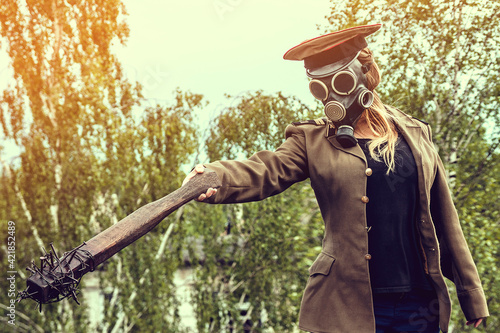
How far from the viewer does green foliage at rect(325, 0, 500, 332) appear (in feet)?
17.5

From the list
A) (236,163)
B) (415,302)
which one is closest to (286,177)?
(236,163)

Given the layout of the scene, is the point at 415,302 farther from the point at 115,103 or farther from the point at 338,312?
the point at 115,103

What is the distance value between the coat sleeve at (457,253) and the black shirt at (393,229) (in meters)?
0.20

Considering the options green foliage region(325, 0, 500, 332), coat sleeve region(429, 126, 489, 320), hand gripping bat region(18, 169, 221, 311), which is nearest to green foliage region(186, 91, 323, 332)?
green foliage region(325, 0, 500, 332)

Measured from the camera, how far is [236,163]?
227 centimetres

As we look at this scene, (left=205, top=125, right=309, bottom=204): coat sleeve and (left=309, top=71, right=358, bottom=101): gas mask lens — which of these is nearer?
(left=205, top=125, right=309, bottom=204): coat sleeve

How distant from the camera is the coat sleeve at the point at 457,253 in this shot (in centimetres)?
248

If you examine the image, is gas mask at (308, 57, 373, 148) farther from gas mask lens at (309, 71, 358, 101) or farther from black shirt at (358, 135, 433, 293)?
black shirt at (358, 135, 433, 293)

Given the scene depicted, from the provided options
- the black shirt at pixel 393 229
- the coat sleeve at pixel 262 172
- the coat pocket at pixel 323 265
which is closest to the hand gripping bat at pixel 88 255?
the coat sleeve at pixel 262 172

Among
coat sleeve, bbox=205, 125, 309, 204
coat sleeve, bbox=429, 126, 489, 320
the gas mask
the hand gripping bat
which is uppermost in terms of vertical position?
the gas mask

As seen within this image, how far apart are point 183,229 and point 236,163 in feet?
16.6

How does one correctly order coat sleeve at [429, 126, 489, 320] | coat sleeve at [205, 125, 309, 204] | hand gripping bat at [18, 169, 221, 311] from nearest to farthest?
hand gripping bat at [18, 169, 221, 311] → coat sleeve at [205, 125, 309, 204] → coat sleeve at [429, 126, 489, 320]

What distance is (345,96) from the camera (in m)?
2.38

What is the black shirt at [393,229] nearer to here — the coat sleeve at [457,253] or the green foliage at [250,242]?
the coat sleeve at [457,253]
